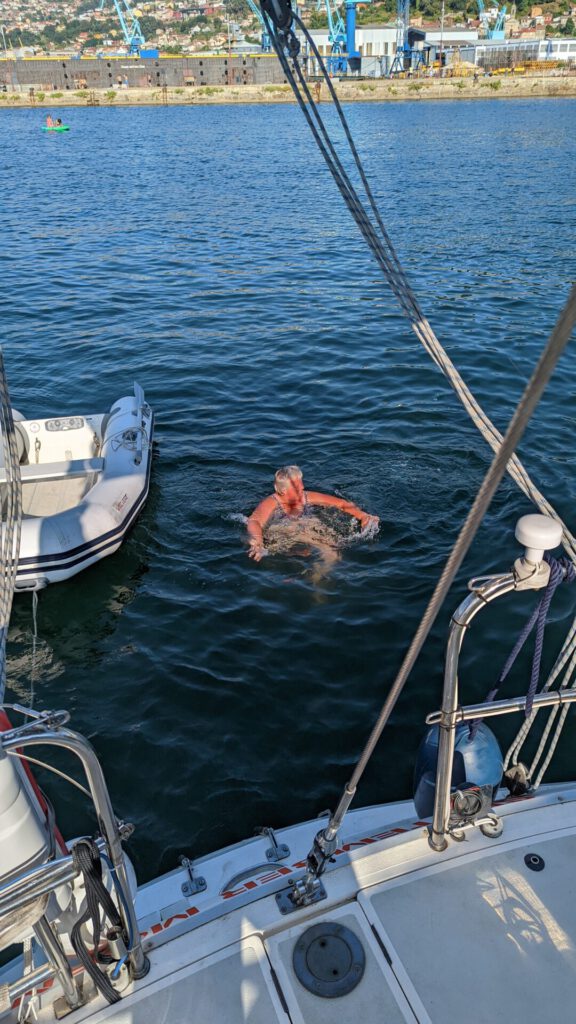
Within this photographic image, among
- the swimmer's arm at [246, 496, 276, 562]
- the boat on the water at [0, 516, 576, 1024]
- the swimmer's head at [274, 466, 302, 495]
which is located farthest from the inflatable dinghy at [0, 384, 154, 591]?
the boat on the water at [0, 516, 576, 1024]

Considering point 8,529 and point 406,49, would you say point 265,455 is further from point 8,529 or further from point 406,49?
point 406,49

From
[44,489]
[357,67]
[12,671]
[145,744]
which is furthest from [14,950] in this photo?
[357,67]

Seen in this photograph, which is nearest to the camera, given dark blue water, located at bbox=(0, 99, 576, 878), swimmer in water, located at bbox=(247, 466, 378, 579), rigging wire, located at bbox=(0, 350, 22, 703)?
rigging wire, located at bbox=(0, 350, 22, 703)

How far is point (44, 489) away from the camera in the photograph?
9.29m

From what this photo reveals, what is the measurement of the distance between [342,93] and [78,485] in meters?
82.6

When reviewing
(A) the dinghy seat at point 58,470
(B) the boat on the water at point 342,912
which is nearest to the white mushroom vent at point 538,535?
(B) the boat on the water at point 342,912

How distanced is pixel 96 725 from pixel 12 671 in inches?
50.4

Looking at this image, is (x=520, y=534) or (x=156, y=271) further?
(x=156, y=271)

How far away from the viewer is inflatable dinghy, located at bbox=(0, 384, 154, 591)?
7648mm

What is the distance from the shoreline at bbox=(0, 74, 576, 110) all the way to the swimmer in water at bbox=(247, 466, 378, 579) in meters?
78.1

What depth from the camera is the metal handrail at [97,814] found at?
231 centimetres

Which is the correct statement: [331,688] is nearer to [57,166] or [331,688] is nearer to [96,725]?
[96,725]

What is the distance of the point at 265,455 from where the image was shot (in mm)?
10445

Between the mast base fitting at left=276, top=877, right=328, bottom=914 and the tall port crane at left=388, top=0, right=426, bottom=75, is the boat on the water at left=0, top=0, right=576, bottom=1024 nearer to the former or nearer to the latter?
the mast base fitting at left=276, top=877, right=328, bottom=914
